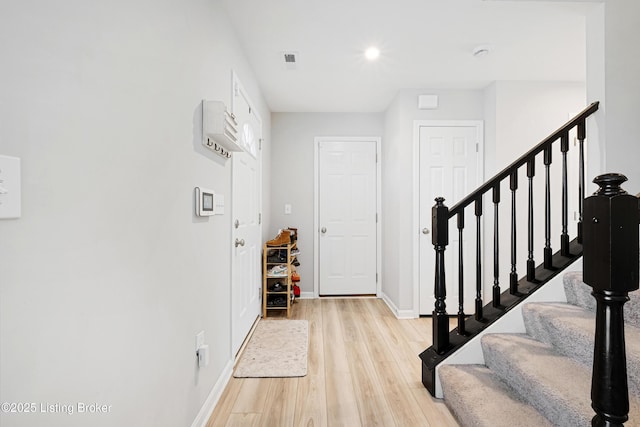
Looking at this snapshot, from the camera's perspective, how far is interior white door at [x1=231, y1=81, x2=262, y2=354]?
249 cm

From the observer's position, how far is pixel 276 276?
3.66 metres

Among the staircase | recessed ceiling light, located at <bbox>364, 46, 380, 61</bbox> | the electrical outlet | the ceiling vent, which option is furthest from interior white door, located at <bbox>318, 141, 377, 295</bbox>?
the electrical outlet

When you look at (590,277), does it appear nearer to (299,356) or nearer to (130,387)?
(130,387)

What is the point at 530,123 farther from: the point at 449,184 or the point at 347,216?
the point at 347,216

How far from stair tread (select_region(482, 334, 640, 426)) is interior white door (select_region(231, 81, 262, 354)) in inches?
67.6

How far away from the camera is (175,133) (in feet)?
4.70

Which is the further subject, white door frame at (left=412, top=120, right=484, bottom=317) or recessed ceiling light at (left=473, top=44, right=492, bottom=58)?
white door frame at (left=412, top=120, right=484, bottom=317)

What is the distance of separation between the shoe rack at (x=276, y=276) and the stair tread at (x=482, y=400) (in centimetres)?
203

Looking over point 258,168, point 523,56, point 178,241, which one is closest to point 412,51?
point 523,56

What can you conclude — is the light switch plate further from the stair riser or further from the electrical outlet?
the stair riser

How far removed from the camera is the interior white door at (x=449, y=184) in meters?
3.63

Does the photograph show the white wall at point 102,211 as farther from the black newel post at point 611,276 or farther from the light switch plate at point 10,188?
the black newel post at point 611,276

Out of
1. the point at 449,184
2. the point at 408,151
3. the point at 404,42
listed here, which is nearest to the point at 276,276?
the point at 408,151

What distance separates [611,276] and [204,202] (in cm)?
165
